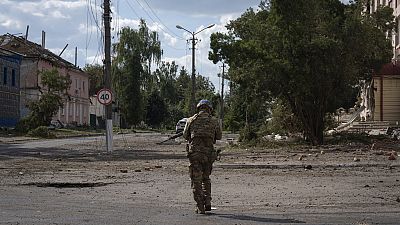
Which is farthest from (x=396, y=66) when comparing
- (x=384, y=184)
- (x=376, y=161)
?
(x=384, y=184)

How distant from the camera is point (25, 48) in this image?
7344cm

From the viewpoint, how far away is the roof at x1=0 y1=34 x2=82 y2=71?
2810 inches

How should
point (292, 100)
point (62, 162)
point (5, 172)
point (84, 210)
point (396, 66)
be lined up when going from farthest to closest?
point (396, 66)
point (292, 100)
point (62, 162)
point (5, 172)
point (84, 210)

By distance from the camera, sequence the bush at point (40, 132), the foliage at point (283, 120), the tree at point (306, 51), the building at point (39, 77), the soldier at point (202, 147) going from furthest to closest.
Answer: the building at point (39, 77)
the bush at point (40, 132)
the foliage at point (283, 120)
the tree at point (306, 51)
the soldier at point (202, 147)

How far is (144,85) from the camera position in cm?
9706

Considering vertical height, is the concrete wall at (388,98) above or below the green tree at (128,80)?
below

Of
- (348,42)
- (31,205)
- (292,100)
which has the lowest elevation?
(31,205)

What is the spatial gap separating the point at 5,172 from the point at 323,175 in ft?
29.0

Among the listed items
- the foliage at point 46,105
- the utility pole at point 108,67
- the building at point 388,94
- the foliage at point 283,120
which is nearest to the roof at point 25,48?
the foliage at point 46,105

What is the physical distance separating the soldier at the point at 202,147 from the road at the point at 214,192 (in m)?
0.47

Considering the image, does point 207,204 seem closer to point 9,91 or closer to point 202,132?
point 202,132

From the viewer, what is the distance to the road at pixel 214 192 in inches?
404

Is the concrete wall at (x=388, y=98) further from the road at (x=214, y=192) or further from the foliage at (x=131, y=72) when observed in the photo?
the foliage at (x=131, y=72)

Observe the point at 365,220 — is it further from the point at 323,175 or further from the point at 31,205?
the point at 323,175
